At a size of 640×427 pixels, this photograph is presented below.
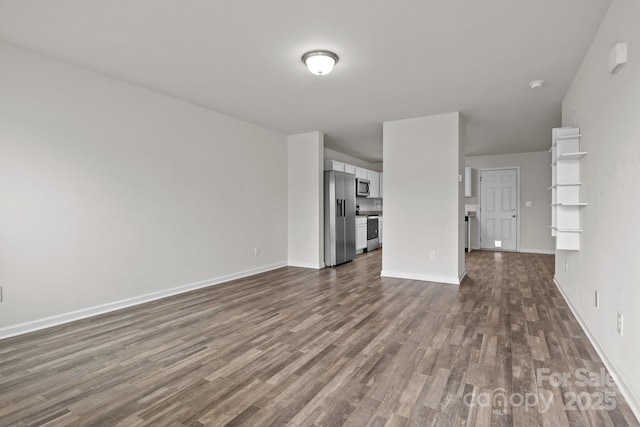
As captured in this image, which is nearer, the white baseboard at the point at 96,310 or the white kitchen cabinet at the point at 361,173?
the white baseboard at the point at 96,310

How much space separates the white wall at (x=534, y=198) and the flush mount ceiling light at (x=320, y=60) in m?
6.84

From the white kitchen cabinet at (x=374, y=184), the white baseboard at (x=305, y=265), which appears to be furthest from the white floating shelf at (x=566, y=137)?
the white kitchen cabinet at (x=374, y=184)

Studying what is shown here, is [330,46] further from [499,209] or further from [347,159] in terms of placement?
[499,209]

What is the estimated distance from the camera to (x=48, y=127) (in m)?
3.11

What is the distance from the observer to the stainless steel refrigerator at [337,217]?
6.14 m

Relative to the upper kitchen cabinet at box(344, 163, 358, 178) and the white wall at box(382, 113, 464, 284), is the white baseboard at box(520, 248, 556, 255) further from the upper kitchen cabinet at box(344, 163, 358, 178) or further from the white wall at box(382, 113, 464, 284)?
the upper kitchen cabinet at box(344, 163, 358, 178)

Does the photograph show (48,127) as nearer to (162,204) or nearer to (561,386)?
(162,204)

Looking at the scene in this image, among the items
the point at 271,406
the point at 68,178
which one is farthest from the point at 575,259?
the point at 68,178

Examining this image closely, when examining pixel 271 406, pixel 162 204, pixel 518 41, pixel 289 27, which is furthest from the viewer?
pixel 162 204

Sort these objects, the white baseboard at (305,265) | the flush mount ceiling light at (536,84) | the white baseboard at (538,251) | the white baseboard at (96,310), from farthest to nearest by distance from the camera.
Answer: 1. the white baseboard at (538,251)
2. the white baseboard at (305,265)
3. the flush mount ceiling light at (536,84)
4. the white baseboard at (96,310)

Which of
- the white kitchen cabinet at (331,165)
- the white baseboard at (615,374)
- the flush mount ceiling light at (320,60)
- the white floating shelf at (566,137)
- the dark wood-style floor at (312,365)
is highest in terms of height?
the flush mount ceiling light at (320,60)

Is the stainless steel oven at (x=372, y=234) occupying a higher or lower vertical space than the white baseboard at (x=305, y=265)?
higher

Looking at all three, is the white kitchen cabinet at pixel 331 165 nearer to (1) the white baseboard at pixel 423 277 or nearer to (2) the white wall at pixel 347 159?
(2) the white wall at pixel 347 159

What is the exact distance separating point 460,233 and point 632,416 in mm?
3260
